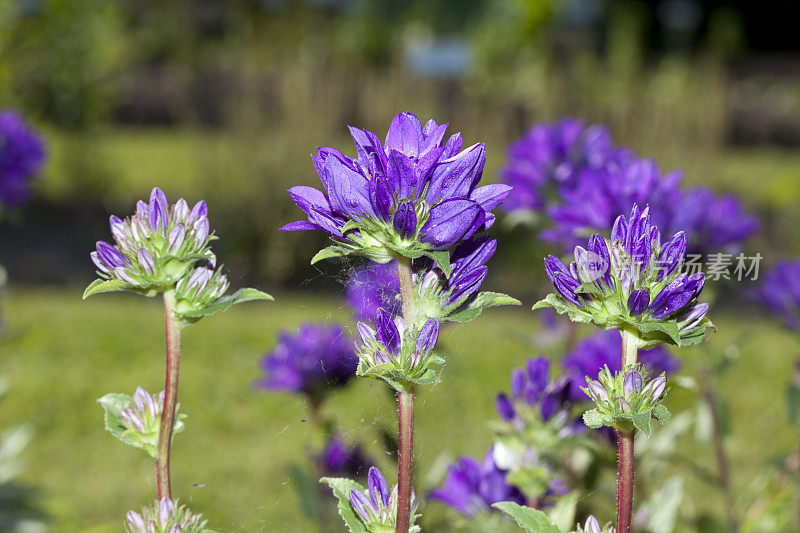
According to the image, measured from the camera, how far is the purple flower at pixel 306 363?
926 mm

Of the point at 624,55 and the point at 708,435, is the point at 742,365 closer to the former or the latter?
the point at 708,435

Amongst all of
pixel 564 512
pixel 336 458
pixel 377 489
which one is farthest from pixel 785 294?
pixel 377 489

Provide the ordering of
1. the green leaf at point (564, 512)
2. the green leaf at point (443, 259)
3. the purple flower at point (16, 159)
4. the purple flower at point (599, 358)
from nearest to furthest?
the green leaf at point (443, 259) < the green leaf at point (564, 512) < the purple flower at point (599, 358) < the purple flower at point (16, 159)

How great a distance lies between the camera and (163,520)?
2.52ft

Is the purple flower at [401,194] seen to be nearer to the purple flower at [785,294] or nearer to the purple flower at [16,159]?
the purple flower at [785,294]

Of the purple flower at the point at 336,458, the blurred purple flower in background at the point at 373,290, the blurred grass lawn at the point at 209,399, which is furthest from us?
the blurred grass lawn at the point at 209,399

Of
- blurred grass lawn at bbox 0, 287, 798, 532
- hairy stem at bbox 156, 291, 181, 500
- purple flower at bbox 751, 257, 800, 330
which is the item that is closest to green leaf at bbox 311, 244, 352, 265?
hairy stem at bbox 156, 291, 181, 500

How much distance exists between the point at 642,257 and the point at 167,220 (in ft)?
1.44

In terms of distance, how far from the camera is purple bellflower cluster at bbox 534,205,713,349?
724 mm

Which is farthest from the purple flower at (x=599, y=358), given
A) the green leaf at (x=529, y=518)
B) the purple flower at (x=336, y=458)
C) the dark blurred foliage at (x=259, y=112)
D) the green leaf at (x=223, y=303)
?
the dark blurred foliage at (x=259, y=112)

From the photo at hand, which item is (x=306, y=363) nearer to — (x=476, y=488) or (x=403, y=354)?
(x=476, y=488)

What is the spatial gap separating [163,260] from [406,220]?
242 millimetres

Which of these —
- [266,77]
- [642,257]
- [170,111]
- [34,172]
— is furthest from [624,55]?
[642,257]

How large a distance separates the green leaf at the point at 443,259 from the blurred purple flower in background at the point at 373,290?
88mm
